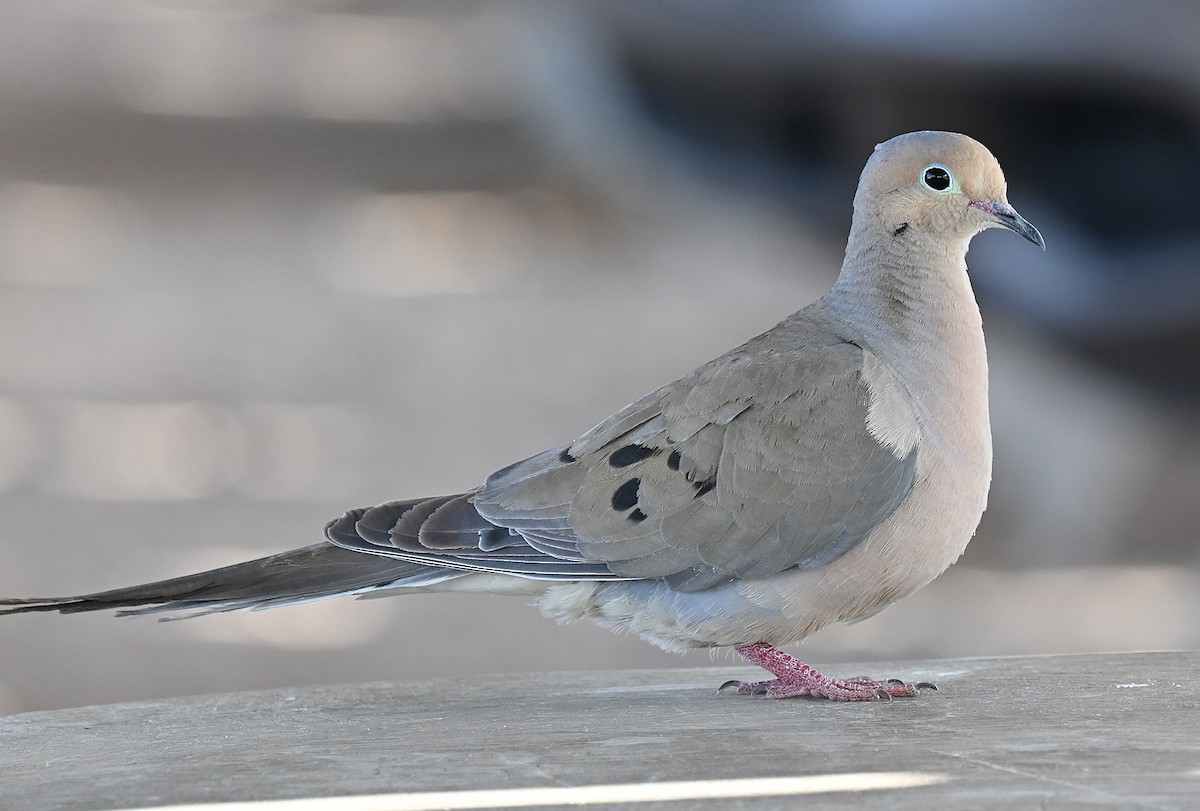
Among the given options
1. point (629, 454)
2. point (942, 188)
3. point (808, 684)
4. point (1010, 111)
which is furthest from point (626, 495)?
point (1010, 111)

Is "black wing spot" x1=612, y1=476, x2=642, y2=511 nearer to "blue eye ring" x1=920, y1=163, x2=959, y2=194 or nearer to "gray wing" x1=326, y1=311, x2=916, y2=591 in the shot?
"gray wing" x1=326, y1=311, x2=916, y2=591

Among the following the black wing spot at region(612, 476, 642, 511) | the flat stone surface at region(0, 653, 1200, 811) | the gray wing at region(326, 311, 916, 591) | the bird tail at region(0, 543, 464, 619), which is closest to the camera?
the flat stone surface at region(0, 653, 1200, 811)

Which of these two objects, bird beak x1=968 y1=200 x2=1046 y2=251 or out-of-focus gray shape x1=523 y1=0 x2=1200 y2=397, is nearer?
bird beak x1=968 y1=200 x2=1046 y2=251

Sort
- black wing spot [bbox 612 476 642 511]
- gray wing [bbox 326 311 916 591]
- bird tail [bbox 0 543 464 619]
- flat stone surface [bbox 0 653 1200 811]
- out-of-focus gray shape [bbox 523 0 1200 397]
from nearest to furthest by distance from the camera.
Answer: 1. flat stone surface [bbox 0 653 1200 811]
2. bird tail [bbox 0 543 464 619]
3. gray wing [bbox 326 311 916 591]
4. black wing spot [bbox 612 476 642 511]
5. out-of-focus gray shape [bbox 523 0 1200 397]

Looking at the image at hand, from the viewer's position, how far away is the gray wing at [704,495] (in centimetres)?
251

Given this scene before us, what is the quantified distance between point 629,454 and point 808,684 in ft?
1.79

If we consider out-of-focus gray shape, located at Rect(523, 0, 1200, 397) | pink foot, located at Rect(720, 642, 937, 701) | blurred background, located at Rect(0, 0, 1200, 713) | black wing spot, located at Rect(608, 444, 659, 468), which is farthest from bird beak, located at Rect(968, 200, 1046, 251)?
out-of-focus gray shape, located at Rect(523, 0, 1200, 397)

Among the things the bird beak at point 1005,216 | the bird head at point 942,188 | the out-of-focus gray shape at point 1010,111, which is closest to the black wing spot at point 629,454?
the bird head at point 942,188

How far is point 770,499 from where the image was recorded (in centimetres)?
253

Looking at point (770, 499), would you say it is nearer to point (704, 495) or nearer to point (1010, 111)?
point (704, 495)

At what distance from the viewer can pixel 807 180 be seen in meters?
7.68

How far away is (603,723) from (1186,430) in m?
5.43

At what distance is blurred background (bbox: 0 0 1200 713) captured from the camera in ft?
20.5

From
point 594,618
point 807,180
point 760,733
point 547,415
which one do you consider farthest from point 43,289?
point 760,733
